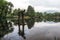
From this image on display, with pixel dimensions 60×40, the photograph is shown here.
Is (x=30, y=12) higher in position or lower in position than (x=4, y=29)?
higher

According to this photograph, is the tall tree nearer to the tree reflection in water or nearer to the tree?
the tree

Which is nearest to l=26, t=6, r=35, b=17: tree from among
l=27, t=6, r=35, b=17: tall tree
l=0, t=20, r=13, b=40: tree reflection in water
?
l=27, t=6, r=35, b=17: tall tree

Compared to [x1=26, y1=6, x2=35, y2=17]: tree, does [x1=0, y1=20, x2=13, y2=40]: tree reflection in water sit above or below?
below

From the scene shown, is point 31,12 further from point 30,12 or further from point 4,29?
point 4,29

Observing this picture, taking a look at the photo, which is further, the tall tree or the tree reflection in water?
the tall tree

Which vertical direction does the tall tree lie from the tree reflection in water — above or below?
above

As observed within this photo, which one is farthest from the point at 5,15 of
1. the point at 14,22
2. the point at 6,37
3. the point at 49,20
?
the point at 49,20

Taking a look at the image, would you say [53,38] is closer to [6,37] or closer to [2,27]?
[6,37]

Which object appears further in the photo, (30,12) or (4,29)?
(30,12)

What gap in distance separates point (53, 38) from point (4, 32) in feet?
3.31

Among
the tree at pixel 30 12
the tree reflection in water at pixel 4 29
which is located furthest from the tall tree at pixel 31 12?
the tree reflection in water at pixel 4 29

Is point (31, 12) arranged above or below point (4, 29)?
above

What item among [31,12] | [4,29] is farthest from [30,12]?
[4,29]

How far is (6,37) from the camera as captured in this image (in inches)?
115
